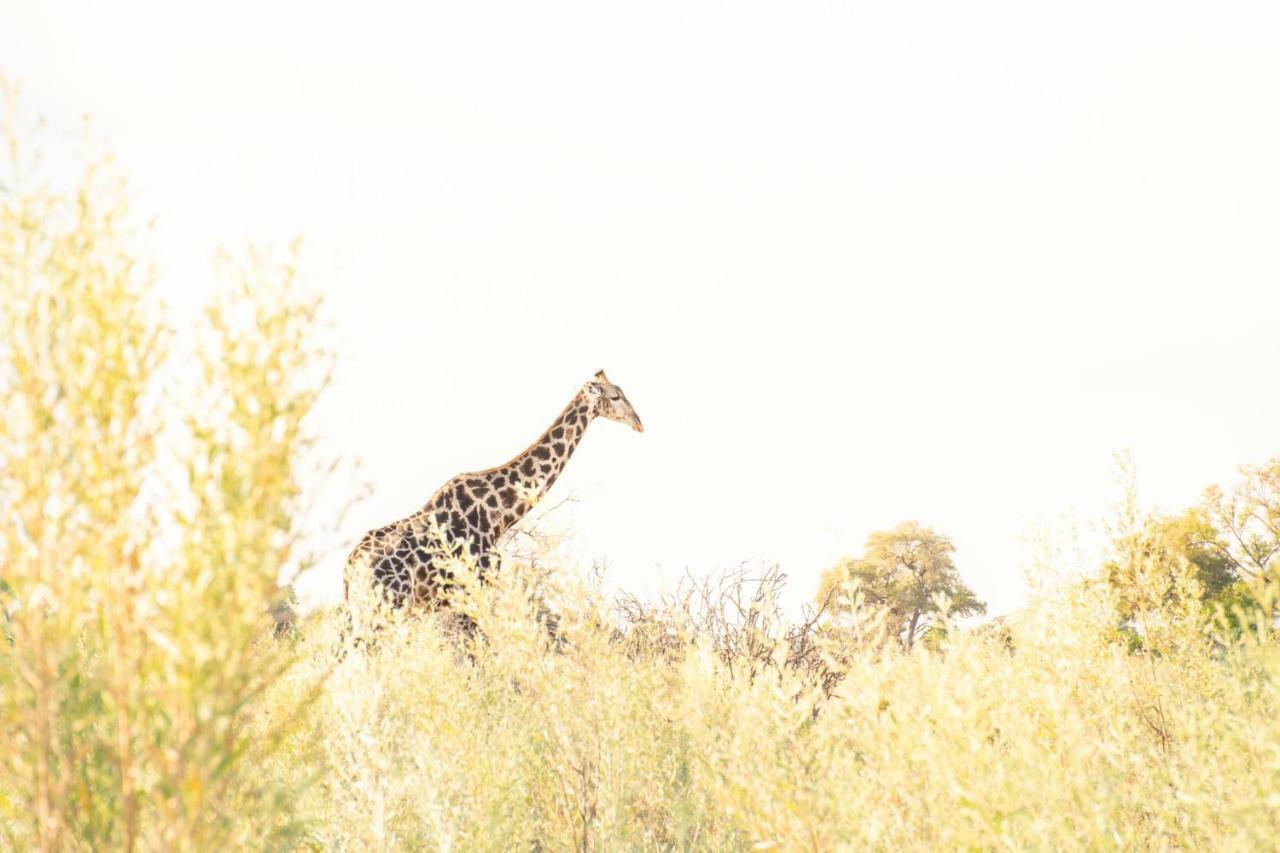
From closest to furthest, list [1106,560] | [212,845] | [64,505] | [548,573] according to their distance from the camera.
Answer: [212,845], [64,505], [548,573], [1106,560]

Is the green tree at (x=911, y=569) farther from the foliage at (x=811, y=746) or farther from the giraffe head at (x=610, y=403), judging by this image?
the foliage at (x=811, y=746)

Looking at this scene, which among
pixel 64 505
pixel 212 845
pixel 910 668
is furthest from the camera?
pixel 910 668

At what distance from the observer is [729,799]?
3986 millimetres

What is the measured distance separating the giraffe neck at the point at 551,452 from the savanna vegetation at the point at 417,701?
7626 mm

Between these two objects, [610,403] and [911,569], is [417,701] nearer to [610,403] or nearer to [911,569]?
[610,403]

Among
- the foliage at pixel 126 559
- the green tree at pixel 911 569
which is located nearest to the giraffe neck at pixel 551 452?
the foliage at pixel 126 559

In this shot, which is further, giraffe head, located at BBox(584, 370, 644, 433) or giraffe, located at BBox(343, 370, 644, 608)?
giraffe head, located at BBox(584, 370, 644, 433)

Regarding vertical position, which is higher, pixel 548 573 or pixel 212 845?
pixel 548 573

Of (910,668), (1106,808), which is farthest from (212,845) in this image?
(910,668)

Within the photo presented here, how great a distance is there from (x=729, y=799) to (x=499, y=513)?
11164mm

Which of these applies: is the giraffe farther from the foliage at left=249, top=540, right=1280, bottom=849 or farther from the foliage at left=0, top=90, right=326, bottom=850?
the foliage at left=0, top=90, right=326, bottom=850

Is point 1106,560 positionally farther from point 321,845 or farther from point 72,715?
point 72,715

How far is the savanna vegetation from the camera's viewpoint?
2414 millimetres

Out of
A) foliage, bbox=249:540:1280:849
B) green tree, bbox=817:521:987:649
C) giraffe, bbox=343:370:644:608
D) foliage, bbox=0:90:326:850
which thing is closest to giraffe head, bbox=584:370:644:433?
giraffe, bbox=343:370:644:608
